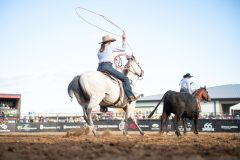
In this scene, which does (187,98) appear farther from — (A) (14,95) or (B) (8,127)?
(A) (14,95)

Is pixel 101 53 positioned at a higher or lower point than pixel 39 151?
higher

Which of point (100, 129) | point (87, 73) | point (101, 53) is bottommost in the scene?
point (100, 129)

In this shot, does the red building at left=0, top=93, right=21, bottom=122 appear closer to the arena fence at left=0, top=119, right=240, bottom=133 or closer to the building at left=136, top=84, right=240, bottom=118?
the arena fence at left=0, top=119, right=240, bottom=133

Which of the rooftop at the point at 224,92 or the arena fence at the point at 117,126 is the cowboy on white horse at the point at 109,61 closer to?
the arena fence at the point at 117,126

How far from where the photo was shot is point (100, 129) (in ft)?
95.8

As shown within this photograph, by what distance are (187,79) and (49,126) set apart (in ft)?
55.4

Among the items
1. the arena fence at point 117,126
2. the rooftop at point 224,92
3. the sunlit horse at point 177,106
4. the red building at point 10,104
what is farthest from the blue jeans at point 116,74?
the rooftop at point 224,92

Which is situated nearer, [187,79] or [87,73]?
[87,73]

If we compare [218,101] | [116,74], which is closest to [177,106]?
[116,74]

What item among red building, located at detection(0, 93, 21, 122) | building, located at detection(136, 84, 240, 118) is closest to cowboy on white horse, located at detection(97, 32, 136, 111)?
red building, located at detection(0, 93, 21, 122)

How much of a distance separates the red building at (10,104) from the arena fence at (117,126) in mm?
8867

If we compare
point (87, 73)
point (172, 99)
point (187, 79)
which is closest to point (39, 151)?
point (87, 73)

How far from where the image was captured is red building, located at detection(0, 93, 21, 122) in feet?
125

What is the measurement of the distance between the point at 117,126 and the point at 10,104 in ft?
54.4
